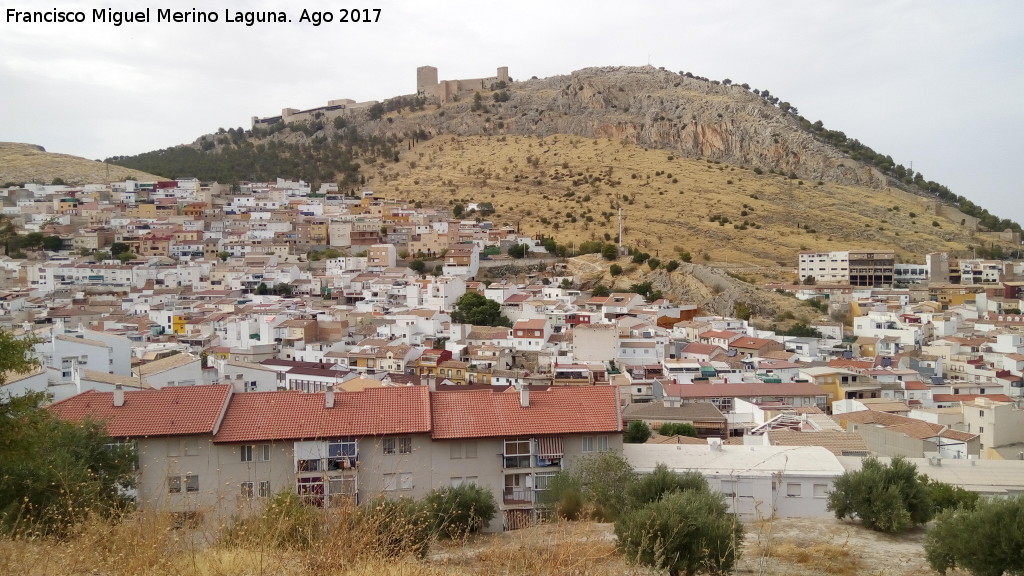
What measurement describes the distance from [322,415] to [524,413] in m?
3.08

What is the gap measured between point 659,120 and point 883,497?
70.7 m

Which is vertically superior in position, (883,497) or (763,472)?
(883,497)

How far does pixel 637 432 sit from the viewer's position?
63.4 ft

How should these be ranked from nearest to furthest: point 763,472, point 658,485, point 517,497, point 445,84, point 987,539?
point 987,539 < point 658,485 < point 517,497 < point 763,472 < point 445,84

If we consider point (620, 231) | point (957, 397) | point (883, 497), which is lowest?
point (957, 397)

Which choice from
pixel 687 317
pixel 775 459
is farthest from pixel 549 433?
pixel 687 317

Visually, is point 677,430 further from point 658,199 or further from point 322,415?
point 658,199

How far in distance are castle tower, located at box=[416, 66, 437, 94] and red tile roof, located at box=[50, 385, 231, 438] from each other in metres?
86.4

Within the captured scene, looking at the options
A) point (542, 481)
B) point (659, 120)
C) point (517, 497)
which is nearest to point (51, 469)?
point (517, 497)

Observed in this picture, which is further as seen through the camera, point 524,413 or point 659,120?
point 659,120

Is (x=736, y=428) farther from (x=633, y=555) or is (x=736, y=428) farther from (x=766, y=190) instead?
(x=766, y=190)

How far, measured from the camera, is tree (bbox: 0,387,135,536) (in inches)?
232

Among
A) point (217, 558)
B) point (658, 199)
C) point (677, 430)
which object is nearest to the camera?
point (217, 558)

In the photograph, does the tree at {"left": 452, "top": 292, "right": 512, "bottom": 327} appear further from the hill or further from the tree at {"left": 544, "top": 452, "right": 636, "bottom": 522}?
the hill
